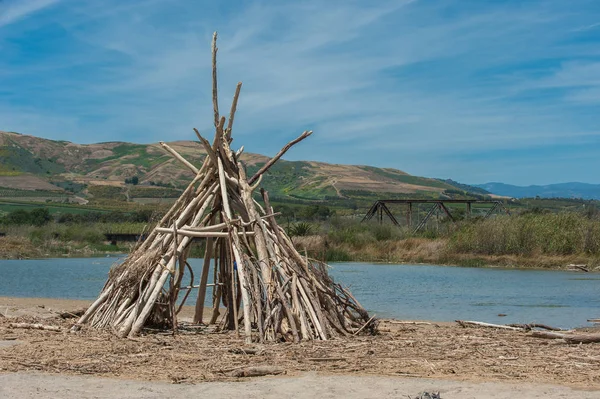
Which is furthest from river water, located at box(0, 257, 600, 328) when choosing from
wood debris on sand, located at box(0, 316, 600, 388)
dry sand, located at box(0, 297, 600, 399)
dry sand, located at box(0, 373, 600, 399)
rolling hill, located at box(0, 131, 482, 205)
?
rolling hill, located at box(0, 131, 482, 205)

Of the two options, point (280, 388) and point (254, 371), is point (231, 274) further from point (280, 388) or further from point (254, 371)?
point (280, 388)

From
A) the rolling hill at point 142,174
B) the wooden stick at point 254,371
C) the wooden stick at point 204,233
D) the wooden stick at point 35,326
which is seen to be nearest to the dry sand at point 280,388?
the wooden stick at point 254,371

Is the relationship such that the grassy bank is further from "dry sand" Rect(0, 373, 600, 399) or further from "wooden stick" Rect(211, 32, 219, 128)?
"dry sand" Rect(0, 373, 600, 399)

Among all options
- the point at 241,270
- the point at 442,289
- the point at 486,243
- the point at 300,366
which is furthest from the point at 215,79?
the point at 486,243

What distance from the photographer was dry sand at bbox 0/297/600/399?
300 inches

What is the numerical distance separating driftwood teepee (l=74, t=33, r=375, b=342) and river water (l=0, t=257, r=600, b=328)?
129 centimetres

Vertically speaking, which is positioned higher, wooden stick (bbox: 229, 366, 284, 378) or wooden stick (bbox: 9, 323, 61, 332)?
wooden stick (bbox: 229, 366, 284, 378)

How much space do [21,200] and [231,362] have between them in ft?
282

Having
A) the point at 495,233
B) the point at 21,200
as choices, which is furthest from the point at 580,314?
the point at 21,200

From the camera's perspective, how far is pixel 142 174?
13775 cm

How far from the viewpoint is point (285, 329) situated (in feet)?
35.2

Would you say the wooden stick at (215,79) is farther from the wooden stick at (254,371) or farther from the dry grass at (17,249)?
the dry grass at (17,249)

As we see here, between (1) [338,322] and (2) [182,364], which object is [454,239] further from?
(2) [182,364]

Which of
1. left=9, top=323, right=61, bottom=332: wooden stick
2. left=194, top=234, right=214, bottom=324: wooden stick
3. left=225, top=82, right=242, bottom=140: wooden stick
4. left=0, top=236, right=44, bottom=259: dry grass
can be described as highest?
left=225, top=82, right=242, bottom=140: wooden stick
